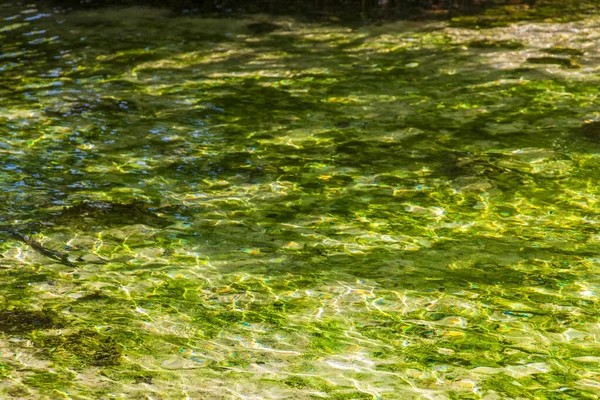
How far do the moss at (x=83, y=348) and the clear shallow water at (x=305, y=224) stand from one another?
0.02 metres

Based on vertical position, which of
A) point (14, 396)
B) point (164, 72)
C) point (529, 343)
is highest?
point (164, 72)

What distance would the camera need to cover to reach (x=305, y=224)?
18.6 ft

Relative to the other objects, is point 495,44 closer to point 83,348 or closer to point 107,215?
point 107,215

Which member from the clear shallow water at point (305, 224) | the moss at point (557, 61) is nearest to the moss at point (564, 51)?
the clear shallow water at point (305, 224)

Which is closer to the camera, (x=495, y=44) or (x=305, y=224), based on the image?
(x=305, y=224)

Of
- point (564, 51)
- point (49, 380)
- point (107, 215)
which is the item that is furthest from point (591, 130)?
point (49, 380)

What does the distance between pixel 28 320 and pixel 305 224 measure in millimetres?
2110

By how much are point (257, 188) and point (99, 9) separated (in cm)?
844

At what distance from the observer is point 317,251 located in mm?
5273

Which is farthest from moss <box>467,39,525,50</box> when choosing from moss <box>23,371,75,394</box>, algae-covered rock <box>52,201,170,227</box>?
moss <box>23,371,75,394</box>

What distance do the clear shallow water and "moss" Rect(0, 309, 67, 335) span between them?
0.8 inches

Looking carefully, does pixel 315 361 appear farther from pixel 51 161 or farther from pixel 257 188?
pixel 51 161

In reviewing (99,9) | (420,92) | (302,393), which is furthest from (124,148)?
(99,9)

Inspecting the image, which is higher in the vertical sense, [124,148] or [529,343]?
[124,148]
